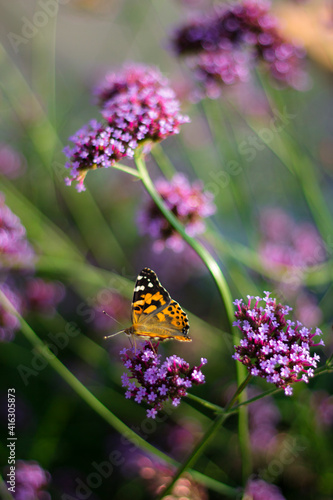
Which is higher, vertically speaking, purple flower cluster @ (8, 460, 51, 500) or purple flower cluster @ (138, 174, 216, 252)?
purple flower cluster @ (138, 174, 216, 252)

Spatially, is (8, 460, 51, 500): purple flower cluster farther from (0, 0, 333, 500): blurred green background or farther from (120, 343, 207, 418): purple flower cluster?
(120, 343, 207, 418): purple flower cluster

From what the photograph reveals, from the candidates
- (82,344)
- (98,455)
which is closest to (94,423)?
(98,455)

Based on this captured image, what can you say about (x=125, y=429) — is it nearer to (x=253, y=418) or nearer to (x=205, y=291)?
(x=253, y=418)

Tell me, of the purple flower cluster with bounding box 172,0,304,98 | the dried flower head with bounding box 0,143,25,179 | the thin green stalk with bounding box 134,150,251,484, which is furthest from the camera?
the dried flower head with bounding box 0,143,25,179

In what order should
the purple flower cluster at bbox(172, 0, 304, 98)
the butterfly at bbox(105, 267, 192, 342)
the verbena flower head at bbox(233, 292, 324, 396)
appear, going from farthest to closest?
1. the purple flower cluster at bbox(172, 0, 304, 98)
2. the butterfly at bbox(105, 267, 192, 342)
3. the verbena flower head at bbox(233, 292, 324, 396)

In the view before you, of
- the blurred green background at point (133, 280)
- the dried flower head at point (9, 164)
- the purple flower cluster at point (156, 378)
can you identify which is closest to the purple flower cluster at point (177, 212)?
the blurred green background at point (133, 280)

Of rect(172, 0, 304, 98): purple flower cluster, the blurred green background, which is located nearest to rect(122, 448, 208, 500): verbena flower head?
the blurred green background

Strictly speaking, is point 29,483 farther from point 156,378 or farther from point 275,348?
point 275,348
